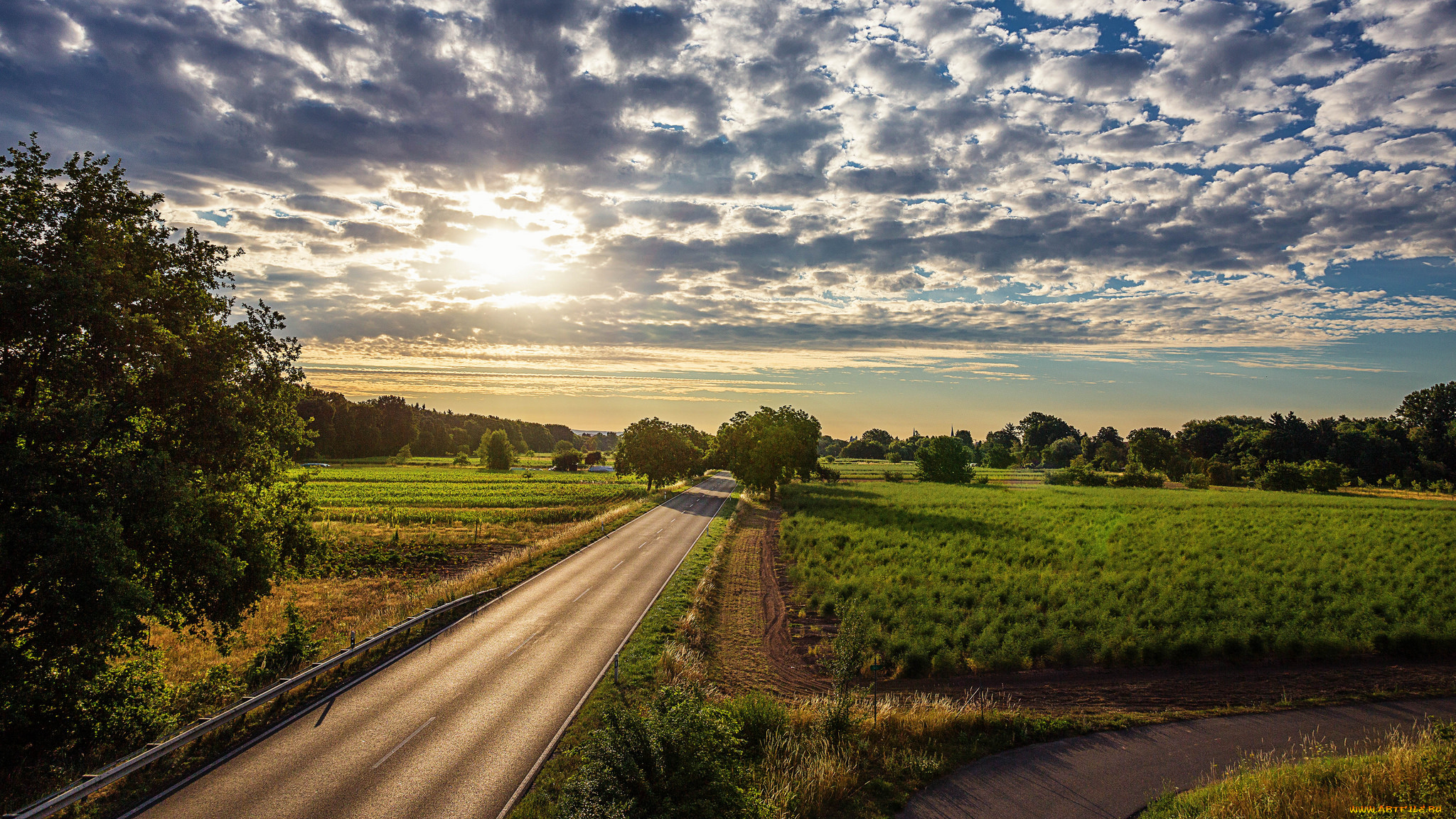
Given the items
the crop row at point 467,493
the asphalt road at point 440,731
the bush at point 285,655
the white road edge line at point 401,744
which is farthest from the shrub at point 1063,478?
the bush at point 285,655

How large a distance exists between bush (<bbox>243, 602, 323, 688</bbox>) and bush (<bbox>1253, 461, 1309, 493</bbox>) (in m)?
121

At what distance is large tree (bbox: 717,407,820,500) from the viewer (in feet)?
250

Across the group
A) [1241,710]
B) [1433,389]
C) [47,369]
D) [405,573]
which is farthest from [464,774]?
[1433,389]

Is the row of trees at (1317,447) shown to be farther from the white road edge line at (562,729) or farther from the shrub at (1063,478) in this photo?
the white road edge line at (562,729)

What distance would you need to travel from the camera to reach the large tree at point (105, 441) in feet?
38.6

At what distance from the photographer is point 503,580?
101 feet

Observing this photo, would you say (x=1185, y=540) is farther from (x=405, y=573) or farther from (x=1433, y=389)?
(x=1433, y=389)

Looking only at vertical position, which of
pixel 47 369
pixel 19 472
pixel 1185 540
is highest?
pixel 47 369

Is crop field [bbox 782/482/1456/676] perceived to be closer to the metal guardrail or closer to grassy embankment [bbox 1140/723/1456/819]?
grassy embankment [bbox 1140/723/1456/819]

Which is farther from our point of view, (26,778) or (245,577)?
(245,577)

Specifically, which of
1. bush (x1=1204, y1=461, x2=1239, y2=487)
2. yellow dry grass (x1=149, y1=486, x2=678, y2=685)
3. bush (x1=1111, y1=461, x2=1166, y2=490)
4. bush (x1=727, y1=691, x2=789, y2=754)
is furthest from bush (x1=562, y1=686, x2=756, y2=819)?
bush (x1=1204, y1=461, x2=1239, y2=487)

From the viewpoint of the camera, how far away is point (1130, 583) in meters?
28.8

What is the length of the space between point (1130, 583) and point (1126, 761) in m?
17.7

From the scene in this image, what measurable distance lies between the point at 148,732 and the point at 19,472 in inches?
263
